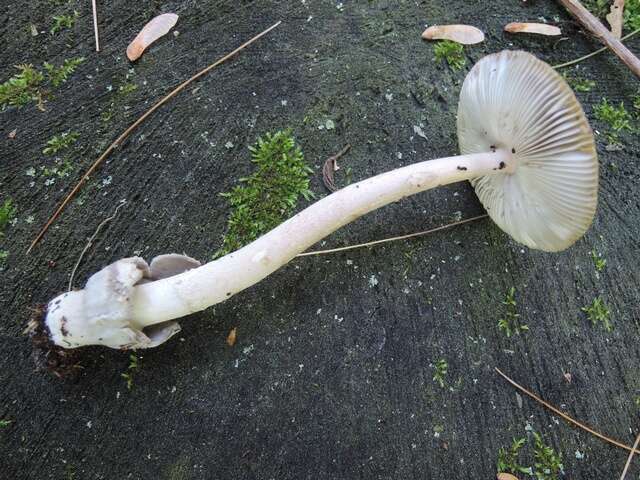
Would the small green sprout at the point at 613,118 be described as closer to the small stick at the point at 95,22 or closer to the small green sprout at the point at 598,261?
the small green sprout at the point at 598,261

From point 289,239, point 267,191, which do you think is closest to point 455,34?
point 267,191

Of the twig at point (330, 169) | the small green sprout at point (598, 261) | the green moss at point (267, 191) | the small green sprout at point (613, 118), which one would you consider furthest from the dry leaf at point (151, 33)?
the small green sprout at point (598, 261)

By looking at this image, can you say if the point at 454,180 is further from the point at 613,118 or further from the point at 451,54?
the point at 613,118

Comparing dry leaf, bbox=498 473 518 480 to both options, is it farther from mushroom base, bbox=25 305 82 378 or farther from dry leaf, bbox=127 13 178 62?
dry leaf, bbox=127 13 178 62

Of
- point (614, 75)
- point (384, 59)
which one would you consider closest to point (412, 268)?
point (384, 59)

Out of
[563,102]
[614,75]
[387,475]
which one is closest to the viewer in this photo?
[563,102]

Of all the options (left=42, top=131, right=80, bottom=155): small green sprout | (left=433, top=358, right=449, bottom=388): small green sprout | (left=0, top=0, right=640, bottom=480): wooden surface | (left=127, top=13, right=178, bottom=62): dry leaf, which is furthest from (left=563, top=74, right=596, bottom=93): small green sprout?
(left=42, top=131, right=80, bottom=155): small green sprout

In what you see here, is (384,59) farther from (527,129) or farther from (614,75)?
(614,75)
